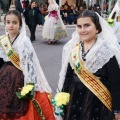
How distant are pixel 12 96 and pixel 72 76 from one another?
2.92 feet

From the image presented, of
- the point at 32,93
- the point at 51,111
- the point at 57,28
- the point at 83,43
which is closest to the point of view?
the point at 83,43

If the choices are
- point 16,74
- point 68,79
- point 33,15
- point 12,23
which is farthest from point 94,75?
point 33,15

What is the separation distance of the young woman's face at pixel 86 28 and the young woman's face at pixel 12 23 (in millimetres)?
1013

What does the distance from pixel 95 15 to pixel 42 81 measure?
132 centimetres

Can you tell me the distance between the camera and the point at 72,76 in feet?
9.23

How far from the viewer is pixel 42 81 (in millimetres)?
3666

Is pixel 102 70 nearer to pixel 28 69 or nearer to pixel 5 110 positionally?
pixel 28 69

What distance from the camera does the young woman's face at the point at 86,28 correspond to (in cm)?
258

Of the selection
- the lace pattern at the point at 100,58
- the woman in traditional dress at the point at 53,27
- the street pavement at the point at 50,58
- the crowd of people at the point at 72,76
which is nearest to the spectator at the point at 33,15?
the woman in traditional dress at the point at 53,27

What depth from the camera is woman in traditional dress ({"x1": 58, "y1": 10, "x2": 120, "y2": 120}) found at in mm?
2520

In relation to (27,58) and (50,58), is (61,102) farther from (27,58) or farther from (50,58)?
(50,58)

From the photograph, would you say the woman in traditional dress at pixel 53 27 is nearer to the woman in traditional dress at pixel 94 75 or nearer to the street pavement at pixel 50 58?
the street pavement at pixel 50 58

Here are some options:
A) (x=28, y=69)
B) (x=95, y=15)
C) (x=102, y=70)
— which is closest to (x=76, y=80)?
(x=102, y=70)

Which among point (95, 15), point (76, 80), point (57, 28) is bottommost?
point (57, 28)
